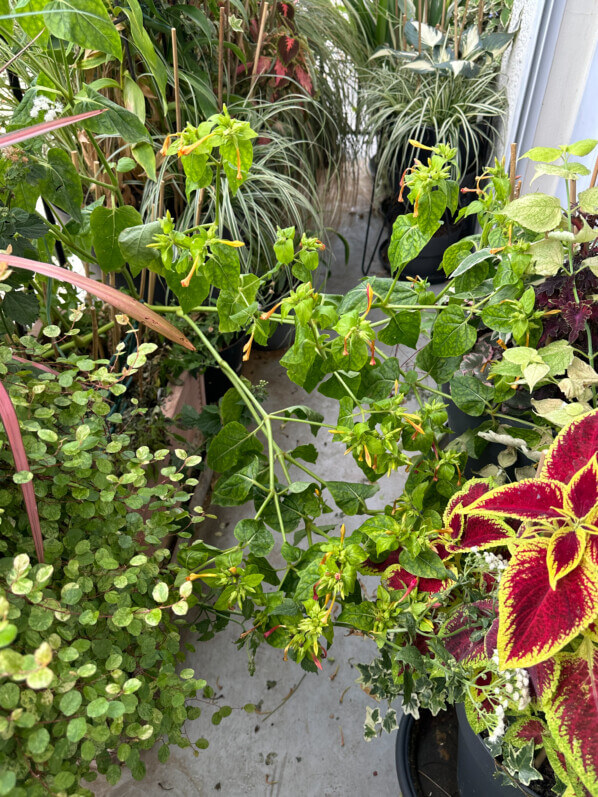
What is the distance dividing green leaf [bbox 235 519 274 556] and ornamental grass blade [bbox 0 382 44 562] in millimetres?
259

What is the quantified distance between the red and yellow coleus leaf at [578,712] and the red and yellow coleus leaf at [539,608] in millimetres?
62

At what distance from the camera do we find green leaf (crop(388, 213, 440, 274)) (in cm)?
83

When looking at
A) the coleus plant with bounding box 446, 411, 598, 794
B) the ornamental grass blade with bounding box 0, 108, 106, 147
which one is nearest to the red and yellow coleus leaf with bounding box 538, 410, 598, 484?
the coleus plant with bounding box 446, 411, 598, 794

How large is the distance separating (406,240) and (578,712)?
58cm

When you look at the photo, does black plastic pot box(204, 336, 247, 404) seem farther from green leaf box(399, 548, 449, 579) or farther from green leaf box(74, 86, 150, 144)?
green leaf box(399, 548, 449, 579)

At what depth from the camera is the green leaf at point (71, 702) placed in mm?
577

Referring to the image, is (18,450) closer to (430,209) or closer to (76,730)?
(76,730)

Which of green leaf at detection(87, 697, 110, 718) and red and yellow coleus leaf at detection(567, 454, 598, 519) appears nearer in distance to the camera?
green leaf at detection(87, 697, 110, 718)

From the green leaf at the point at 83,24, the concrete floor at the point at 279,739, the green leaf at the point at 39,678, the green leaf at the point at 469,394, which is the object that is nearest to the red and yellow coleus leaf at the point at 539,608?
the green leaf at the point at 469,394

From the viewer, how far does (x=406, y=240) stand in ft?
2.75

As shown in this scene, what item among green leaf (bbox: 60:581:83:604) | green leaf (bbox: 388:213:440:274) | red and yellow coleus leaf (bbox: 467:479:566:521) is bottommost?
green leaf (bbox: 60:581:83:604)

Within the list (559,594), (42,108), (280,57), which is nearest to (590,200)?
(559,594)

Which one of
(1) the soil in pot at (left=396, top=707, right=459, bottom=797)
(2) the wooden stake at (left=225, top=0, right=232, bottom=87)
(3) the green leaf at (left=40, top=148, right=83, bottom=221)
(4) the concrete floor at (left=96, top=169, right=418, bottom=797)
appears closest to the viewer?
(3) the green leaf at (left=40, top=148, right=83, bottom=221)

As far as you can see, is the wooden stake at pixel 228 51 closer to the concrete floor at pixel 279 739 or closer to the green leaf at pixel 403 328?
the green leaf at pixel 403 328
